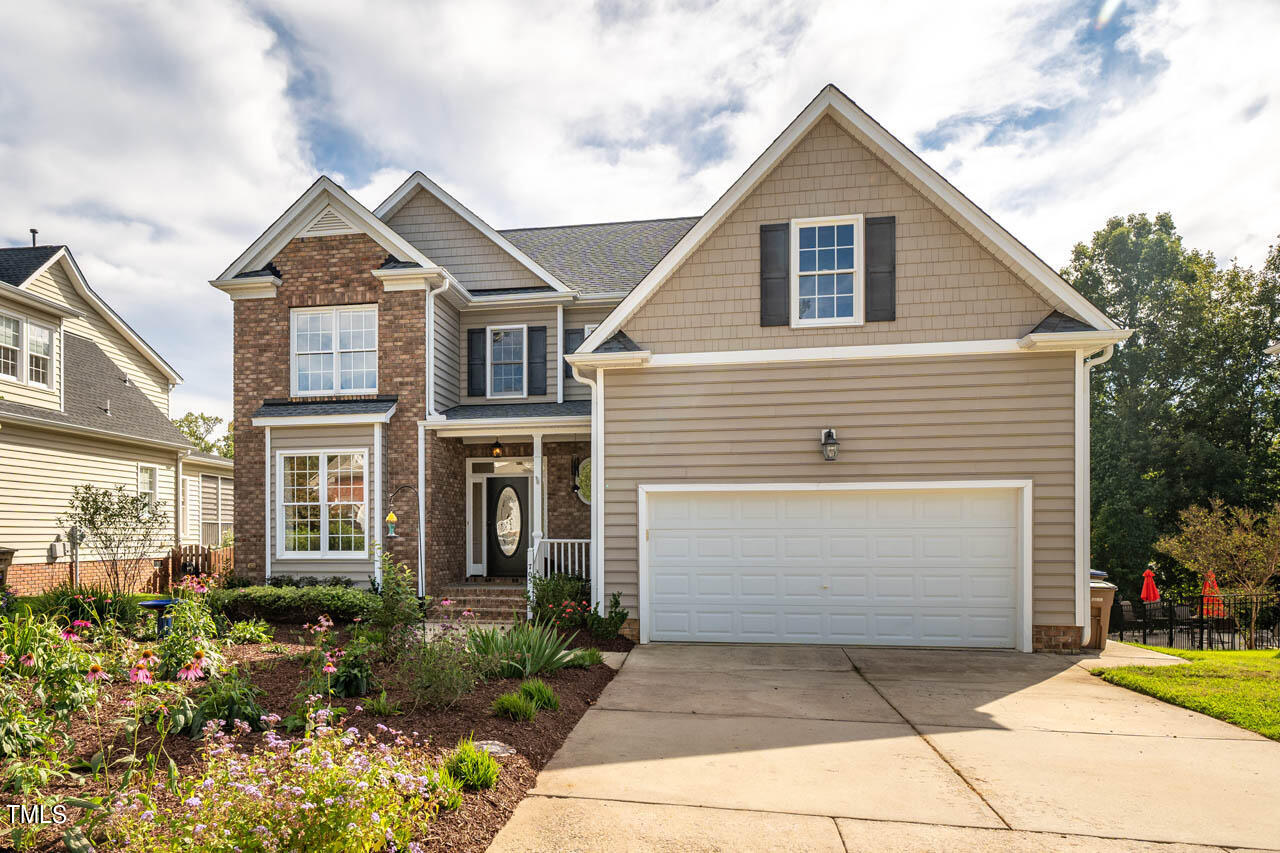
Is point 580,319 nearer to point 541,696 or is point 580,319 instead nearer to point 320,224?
point 320,224

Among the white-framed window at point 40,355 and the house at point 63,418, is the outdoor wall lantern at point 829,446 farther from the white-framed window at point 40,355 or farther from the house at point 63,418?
the white-framed window at point 40,355

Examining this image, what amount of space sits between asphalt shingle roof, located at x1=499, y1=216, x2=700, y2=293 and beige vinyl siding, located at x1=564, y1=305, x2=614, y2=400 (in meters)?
0.37

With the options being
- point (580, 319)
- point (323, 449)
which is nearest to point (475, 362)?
point (580, 319)

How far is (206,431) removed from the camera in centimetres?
4366

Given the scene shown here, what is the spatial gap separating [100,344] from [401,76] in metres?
14.5

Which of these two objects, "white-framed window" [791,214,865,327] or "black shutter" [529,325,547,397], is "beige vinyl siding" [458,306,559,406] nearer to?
"black shutter" [529,325,547,397]

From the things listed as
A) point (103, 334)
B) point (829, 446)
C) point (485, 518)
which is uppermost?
point (103, 334)

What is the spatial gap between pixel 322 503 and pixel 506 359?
4.27m

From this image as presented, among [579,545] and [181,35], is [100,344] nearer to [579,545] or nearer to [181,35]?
[181,35]

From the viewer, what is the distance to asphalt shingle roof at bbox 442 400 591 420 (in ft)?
42.5

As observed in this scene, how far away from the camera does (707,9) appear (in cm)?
877

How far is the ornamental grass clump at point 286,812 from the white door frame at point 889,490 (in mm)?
6728

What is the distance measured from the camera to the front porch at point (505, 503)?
12656 millimetres

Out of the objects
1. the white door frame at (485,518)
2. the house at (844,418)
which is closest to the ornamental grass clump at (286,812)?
the house at (844,418)
